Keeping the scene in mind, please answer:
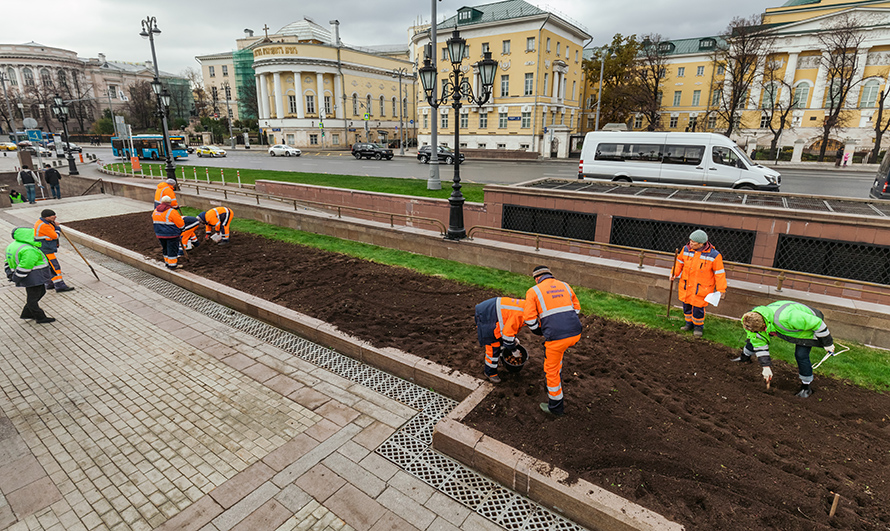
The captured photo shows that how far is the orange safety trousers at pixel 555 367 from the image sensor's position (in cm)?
452

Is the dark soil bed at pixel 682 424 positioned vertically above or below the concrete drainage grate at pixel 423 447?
above

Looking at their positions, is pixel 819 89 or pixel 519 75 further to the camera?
pixel 519 75

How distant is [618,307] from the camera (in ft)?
25.8

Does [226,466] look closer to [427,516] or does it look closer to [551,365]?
[427,516]

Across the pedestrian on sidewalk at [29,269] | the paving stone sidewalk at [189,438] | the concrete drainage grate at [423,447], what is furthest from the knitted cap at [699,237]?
the pedestrian on sidewalk at [29,269]

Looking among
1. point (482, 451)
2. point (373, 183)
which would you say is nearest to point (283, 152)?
point (373, 183)

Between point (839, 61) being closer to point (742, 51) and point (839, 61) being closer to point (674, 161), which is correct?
point (742, 51)

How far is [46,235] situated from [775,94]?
61383 millimetres

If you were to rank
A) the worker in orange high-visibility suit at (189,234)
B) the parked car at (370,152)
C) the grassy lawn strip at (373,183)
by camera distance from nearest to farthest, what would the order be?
the worker in orange high-visibility suit at (189,234) < the grassy lawn strip at (373,183) < the parked car at (370,152)

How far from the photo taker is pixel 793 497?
3.78 m

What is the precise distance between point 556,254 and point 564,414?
4881 millimetres

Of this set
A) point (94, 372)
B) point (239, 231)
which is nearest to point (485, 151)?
point (239, 231)

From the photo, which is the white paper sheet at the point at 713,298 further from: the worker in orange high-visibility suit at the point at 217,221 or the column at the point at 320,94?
the column at the point at 320,94

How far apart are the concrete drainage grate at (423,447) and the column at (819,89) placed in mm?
59371
